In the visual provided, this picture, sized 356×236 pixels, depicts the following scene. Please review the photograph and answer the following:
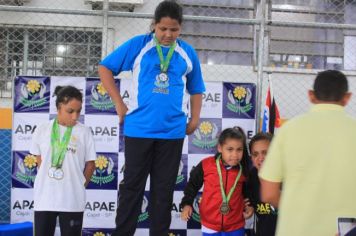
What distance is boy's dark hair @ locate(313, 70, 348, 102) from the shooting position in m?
2.06

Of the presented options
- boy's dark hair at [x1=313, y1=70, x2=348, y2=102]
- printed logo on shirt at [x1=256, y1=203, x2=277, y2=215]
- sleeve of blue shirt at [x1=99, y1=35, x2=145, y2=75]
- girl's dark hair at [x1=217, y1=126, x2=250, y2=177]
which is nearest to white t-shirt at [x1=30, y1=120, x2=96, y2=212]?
sleeve of blue shirt at [x1=99, y1=35, x2=145, y2=75]

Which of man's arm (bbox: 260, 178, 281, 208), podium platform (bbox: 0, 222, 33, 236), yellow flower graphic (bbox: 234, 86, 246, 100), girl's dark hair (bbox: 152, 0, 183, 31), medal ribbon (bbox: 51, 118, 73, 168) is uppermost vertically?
girl's dark hair (bbox: 152, 0, 183, 31)

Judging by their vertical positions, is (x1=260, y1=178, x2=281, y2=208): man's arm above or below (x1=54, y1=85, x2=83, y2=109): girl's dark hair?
below

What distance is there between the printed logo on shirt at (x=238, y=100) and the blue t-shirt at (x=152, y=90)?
134 centimetres

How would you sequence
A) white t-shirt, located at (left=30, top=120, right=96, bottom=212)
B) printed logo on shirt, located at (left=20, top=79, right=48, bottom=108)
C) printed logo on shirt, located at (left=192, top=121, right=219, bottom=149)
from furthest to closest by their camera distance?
printed logo on shirt, located at (left=192, top=121, right=219, bottom=149)
printed logo on shirt, located at (left=20, top=79, right=48, bottom=108)
white t-shirt, located at (left=30, top=120, right=96, bottom=212)

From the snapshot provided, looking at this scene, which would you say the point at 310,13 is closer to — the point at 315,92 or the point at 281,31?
the point at 281,31

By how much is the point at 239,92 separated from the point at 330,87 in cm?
236

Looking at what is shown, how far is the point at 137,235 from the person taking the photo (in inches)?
174

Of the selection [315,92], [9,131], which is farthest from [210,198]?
[9,131]

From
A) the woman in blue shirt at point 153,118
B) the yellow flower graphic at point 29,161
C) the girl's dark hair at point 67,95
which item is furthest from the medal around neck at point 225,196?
the yellow flower graphic at point 29,161

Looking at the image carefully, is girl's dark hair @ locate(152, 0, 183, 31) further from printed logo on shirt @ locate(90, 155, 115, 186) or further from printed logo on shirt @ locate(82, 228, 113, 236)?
printed logo on shirt @ locate(82, 228, 113, 236)

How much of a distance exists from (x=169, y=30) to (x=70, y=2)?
22.0 feet

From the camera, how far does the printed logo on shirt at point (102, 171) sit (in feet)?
14.3

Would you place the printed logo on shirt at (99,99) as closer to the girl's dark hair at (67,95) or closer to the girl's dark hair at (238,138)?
the girl's dark hair at (67,95)
